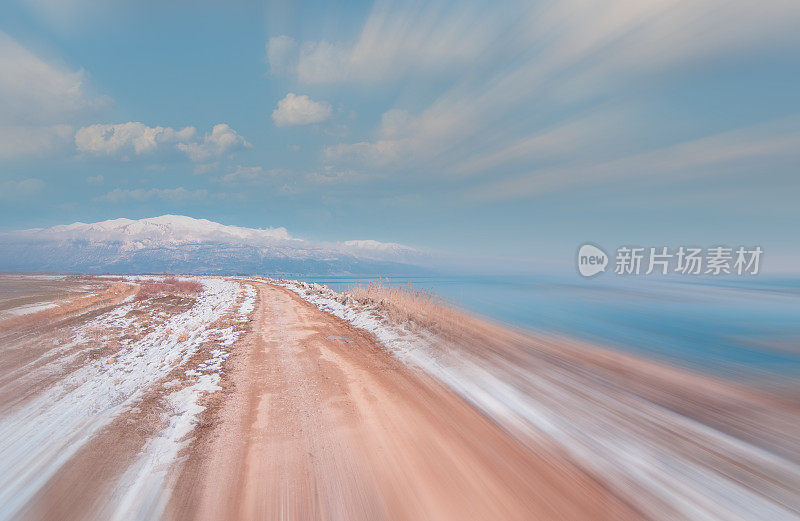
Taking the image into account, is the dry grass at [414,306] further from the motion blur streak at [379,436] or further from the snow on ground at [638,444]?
the snow on ground at [638,444]

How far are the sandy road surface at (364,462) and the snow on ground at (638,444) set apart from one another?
0.51 metres

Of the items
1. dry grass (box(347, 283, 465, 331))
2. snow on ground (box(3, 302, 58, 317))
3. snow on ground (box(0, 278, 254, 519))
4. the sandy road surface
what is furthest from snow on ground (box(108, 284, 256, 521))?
snow on ground (box(3, 302, 58, 317))

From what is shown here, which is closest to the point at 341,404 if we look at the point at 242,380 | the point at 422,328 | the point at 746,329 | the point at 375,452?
the point at 375,452

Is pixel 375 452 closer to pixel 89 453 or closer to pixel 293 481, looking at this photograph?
pixel 293 481

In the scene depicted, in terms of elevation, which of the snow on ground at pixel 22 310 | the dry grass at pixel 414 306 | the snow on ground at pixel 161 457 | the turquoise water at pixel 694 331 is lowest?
the turquoise water at pixel 694 331

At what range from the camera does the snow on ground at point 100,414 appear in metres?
3.71

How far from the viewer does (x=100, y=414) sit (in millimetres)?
5445

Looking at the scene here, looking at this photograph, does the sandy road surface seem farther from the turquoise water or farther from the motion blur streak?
the turquoise water

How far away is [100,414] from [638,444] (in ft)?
29.9

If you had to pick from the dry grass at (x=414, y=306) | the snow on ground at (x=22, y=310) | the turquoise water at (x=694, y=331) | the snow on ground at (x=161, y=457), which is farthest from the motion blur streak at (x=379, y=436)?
the snow on ground at (x=22, y=310)

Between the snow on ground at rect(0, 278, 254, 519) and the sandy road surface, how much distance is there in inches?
16.8

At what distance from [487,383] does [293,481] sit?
4.88 meters

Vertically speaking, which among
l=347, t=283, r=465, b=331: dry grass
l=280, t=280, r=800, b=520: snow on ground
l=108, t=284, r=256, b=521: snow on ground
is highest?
l=347, t=283, r=465, b=331: dry grass

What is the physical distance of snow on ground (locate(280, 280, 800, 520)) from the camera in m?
3.73
